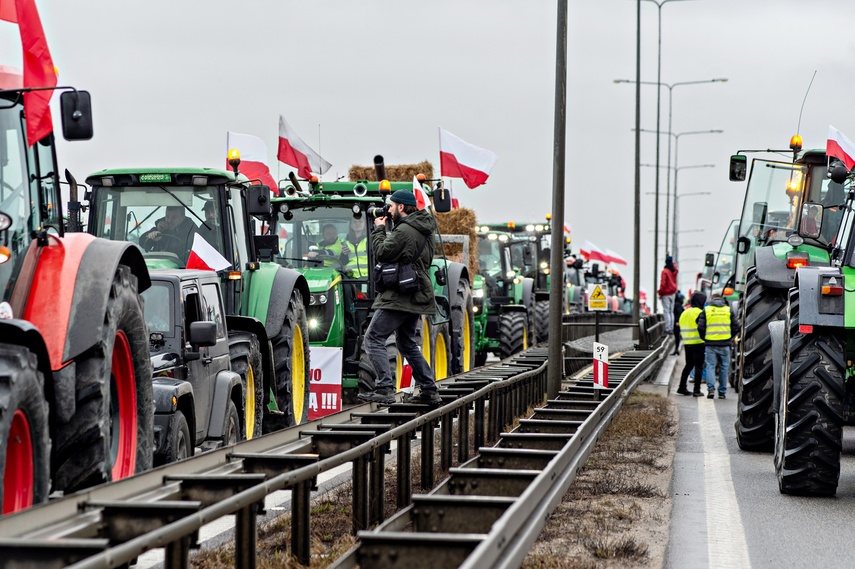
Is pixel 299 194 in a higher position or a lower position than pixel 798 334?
higher

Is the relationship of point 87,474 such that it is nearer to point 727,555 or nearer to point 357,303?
point 727,555

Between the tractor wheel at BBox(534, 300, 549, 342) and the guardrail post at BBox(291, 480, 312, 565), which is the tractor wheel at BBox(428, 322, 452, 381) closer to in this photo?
the tractor wheel at BBox(534, 300, 549, 342)

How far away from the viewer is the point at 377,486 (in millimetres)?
9055

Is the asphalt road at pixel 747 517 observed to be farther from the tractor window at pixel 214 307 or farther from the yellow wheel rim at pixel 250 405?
the tractor window at pixel 214 307

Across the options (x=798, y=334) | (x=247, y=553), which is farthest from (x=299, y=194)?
(x=247, y=553)

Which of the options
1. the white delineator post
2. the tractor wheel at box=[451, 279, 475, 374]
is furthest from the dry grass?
the tractor wheel at box=[451, 279, 475, 374]

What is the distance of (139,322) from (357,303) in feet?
31.3

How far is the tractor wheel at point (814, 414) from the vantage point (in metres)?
10.6

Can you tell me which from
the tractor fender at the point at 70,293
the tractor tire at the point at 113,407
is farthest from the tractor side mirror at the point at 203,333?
the tractor fender at the point at 70,293

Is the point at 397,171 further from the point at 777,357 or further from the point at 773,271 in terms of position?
the point at 777,357

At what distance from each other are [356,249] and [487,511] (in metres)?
11.4

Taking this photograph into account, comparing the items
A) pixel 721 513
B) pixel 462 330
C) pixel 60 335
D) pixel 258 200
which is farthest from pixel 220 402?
pixel 462 330

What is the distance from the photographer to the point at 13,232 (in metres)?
7.74

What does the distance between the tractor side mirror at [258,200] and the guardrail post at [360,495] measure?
5.96 metres
